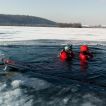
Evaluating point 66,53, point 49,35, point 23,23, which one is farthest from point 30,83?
point 23,23

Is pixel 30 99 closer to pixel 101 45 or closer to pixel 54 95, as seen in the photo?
pixel 54 95

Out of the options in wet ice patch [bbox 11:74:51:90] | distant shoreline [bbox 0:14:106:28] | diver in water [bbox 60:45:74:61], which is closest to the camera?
wet ice patch [bbox 11:74:51:90]

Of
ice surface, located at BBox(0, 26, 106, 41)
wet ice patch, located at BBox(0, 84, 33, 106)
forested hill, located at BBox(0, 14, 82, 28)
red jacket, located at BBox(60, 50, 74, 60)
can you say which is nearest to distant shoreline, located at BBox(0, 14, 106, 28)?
forested hill, located at BBox(0, 14, 82, 28)

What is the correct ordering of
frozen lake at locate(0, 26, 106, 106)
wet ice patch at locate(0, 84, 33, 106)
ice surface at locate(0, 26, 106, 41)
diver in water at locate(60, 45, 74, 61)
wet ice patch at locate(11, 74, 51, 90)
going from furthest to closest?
ice surface at locate(0, 26, 106, 41), diver in water at locate(60, 45, 74, 61), wet ice patch at locate(11, 74, 51, 90), frozen lake at locate(0, 26, 106, 106), wet ice patch at locate(0, 84, 33, 106)

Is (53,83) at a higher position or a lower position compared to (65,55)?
lower

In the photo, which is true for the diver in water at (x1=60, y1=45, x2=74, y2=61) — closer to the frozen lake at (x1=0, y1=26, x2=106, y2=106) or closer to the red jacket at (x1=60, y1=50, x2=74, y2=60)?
the red jacket at (x1=60, y1=50, x2=74, y2=60)

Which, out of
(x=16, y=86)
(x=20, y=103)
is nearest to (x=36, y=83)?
(x=16, y=86)

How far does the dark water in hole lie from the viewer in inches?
252

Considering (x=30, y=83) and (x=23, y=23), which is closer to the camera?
(x=30, y=83)

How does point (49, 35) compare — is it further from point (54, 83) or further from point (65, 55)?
point (54, 83)

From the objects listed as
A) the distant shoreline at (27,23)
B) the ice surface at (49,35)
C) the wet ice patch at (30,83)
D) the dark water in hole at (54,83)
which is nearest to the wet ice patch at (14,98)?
the dark water in hole at (54,83)

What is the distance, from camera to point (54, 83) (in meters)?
8.12

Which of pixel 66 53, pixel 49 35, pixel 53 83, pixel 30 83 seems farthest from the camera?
pixel 49 35

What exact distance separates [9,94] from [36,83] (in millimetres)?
1294
